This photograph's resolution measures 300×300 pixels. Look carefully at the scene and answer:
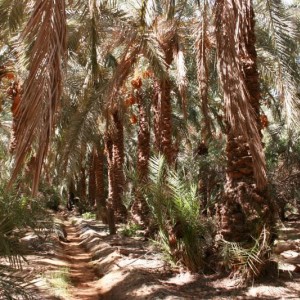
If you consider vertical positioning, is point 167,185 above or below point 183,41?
below

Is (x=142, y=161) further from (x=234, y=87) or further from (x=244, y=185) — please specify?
(x=234, y=87)

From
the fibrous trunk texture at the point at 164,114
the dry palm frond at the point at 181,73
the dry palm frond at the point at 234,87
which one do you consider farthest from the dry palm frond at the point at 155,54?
the dry palm frond at the point at 234,87

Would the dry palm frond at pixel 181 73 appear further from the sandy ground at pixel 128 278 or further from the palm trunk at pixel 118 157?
the palm trunk at pixel 118 157

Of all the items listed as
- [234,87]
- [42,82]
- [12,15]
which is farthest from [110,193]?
[42,82]

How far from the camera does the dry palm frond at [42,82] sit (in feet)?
8.16

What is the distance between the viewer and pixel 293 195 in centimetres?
1595

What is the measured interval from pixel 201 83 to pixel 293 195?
1047 cm

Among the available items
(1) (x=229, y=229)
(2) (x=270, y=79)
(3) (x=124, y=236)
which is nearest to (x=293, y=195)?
(2) (x=270, y=79)

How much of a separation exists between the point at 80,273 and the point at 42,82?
24.7ft

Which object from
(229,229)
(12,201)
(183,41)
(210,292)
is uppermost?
(183,41)

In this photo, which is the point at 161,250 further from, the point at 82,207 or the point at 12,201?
the point at 82,207

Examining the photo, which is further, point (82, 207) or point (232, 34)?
point (82, 207)

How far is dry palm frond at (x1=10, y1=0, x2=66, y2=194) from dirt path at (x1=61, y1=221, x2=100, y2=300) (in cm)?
534

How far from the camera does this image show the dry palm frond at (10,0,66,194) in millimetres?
2488
